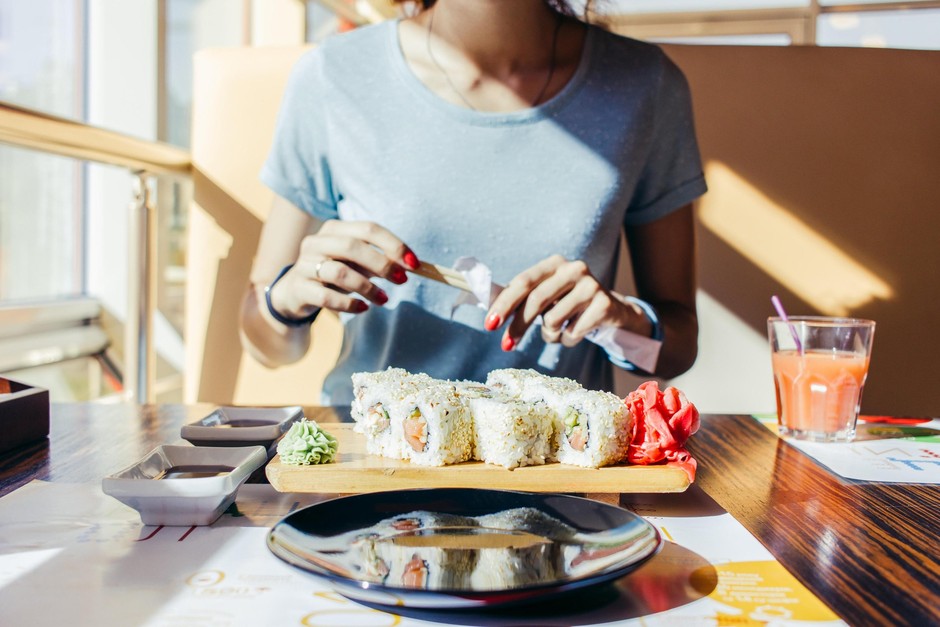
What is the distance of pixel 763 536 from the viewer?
22.1 inches

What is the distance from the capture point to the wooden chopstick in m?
0.95

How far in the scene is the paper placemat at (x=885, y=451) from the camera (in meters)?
0.74

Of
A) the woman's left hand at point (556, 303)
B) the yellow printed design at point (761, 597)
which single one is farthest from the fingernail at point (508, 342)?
the yellow printed design at point (761, 597)

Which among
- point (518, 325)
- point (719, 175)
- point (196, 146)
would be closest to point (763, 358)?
point (719, 175)

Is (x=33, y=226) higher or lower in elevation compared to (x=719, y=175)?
lower

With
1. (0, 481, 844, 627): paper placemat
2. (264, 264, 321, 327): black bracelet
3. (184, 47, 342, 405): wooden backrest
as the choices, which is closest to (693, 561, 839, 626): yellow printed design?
(0, 481, 844, 627): paper placemat

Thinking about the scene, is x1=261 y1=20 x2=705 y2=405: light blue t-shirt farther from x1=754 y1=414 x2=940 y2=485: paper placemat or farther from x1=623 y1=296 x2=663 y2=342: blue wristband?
x1=754 y1=414 x2=940 y2=485: paper placemat

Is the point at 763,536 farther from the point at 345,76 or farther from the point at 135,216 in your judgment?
the point at 135,216

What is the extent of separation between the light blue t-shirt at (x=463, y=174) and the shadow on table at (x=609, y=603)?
2.70ft

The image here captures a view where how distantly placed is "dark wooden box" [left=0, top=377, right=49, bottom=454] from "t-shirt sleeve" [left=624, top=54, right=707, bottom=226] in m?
0.94

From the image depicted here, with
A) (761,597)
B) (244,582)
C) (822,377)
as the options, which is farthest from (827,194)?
(244,582)

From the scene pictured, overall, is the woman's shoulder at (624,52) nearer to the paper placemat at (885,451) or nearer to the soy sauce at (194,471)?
the paper placemat at (885,451)

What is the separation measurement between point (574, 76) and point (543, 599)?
1.07 meters

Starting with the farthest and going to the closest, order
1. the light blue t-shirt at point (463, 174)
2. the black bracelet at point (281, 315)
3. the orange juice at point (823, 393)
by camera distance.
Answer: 1. the light blue t-shirt at point (463, 174)
2. the black bracelet at point (281, 315)
3. the orange juice at point (823, 393)
